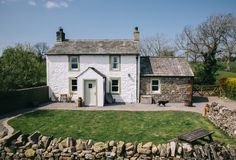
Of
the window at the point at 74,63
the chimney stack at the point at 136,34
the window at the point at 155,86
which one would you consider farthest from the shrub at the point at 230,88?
the window at the point at 74,63

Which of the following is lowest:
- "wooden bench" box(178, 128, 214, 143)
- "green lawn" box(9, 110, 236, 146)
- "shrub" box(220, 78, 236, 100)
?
"green lawn" box(9, 110, 236, 146)

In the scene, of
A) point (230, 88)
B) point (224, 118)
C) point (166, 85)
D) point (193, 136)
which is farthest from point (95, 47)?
point (193, 136)

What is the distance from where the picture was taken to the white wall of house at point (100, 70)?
25828 millimetres

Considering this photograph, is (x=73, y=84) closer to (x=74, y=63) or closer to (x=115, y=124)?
(x=74, y=63)

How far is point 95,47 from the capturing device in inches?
1063

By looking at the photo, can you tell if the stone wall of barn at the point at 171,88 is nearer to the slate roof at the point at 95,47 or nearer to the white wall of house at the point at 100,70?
the white wall of house at the point at 100,70

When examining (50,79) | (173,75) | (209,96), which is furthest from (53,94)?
(209,96)

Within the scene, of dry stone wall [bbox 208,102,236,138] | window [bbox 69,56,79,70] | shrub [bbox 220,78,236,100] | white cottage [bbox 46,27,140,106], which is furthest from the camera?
shrub [bbox 220,78,236,100]

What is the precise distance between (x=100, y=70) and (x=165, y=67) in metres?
7.65

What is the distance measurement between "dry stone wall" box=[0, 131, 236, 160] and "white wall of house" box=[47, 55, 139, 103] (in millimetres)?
16101

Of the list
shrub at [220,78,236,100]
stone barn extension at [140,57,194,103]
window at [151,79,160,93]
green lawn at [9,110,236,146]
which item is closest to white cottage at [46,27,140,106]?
stone barn extension at [140,57,194,103]

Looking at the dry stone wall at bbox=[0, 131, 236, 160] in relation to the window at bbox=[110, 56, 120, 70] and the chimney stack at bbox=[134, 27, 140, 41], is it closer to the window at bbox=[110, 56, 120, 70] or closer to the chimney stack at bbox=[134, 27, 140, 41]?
the window at bbox=[110, 56, 120, 70]

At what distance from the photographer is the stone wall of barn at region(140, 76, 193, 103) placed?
2572 cm

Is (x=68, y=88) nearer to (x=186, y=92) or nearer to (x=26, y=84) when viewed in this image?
(x=26, y=84)
